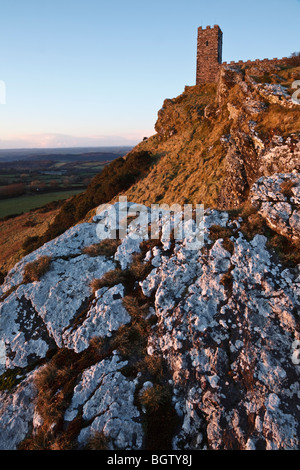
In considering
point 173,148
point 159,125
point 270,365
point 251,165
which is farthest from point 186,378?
point 159,125

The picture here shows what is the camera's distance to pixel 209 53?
110 feet

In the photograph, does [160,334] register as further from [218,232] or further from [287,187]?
[287,187]

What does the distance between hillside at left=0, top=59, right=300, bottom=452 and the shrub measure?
0.13 ft

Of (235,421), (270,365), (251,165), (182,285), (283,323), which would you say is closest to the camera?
(235,421)

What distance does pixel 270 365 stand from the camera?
455cm

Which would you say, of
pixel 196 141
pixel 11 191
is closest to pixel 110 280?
pixel 196 141

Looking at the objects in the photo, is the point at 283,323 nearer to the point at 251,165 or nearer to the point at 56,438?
the point at 56,438

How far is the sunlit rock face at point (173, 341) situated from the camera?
4.21 meters

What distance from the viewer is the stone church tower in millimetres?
33000

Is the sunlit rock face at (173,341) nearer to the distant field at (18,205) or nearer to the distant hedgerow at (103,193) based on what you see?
the distant hedgerow at (103,193)

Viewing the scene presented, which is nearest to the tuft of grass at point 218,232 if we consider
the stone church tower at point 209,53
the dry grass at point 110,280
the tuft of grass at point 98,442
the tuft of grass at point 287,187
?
the tuft of grass at point 287,187

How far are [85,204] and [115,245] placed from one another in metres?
21.7

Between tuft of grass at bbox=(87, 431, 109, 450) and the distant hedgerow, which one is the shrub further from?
the distant hedgerow

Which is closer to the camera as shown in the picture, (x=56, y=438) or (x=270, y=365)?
(x=56, y=438)
